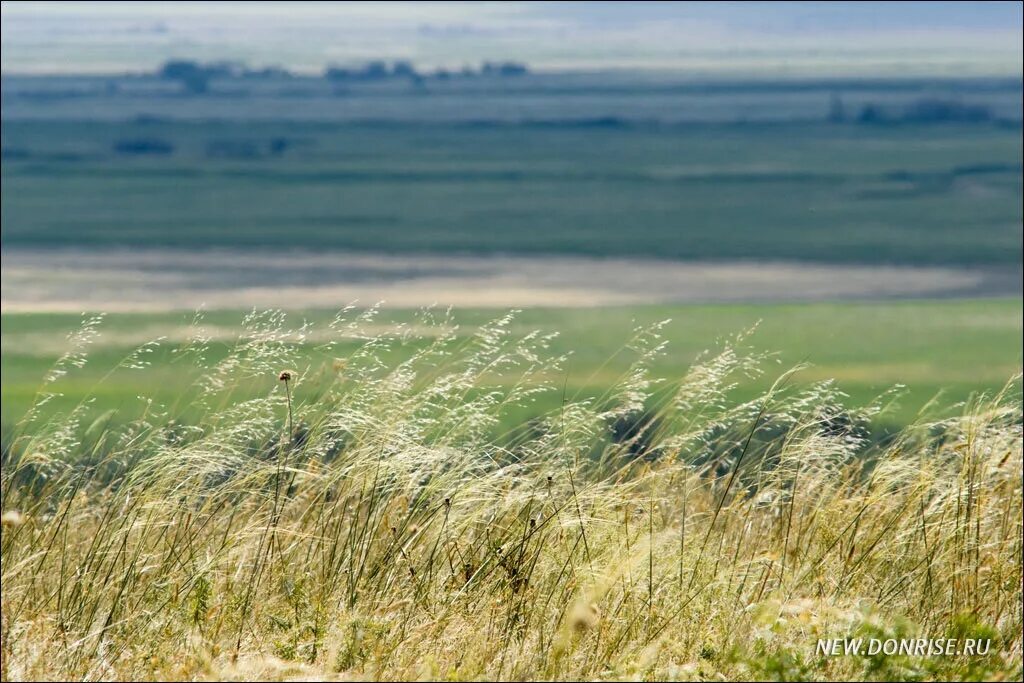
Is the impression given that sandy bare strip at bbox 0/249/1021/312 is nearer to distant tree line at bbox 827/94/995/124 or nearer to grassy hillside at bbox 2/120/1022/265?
grassy hillside at bbox 2/120/1022/265

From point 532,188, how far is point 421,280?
5349 centimetres

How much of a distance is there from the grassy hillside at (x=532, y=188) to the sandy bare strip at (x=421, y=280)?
5351 mm

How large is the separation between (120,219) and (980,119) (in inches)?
3428

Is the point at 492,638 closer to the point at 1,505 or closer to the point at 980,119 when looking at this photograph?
the point at 1,505

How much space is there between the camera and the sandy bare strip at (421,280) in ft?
154

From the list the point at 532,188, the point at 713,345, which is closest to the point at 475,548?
the point at 713,345

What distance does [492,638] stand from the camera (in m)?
3.84

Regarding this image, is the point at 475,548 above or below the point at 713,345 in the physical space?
above

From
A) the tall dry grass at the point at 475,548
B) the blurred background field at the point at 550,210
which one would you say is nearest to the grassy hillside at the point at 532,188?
the blurred background field at the point at 550,210

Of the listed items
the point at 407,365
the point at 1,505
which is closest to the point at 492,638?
the point at 407,365

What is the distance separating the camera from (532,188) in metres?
105

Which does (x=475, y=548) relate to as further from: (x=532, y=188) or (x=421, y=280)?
(x=532, y=188)

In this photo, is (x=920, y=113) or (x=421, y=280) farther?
(x=920, y=113)

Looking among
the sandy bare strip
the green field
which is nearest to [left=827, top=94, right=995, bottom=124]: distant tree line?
the sandy bare strip
